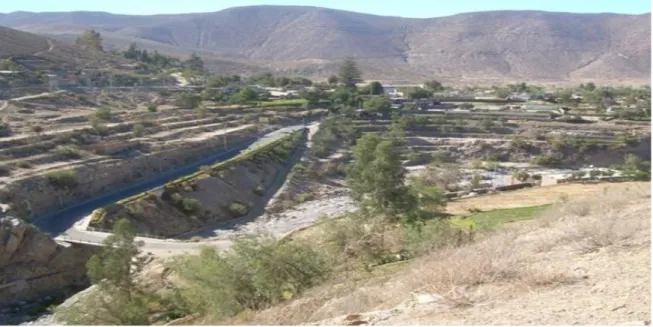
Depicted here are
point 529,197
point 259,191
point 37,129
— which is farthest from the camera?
point 37,129

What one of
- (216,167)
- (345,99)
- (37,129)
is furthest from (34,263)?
(345,99)

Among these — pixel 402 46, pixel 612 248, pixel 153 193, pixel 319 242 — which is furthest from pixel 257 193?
pixel 402 46

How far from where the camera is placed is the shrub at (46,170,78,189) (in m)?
24.8

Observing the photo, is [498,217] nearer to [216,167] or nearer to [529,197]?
[529,197]

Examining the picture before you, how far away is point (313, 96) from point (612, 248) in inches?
1588

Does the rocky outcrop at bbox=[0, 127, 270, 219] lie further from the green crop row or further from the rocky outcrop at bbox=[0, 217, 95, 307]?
the rocky outcrop at bbox=[0, 217, 95, 307]

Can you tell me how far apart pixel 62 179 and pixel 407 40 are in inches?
4565

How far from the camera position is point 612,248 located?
27.1ft

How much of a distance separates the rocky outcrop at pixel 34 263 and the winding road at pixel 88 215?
2.03ft

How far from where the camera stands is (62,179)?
25.0 metres

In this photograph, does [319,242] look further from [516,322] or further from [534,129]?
[534,129]

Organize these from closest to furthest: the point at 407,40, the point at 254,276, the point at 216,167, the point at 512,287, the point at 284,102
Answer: the point at 512,287
the point at 254,276
the point at 216,167
the point at 284,102
the point at 407,40

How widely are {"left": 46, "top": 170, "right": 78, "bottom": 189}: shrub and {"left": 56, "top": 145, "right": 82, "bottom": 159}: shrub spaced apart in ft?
10.7

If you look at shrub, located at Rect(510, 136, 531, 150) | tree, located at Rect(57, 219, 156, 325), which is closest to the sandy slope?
tree, located at Rect(57, 219, 156, 325)
